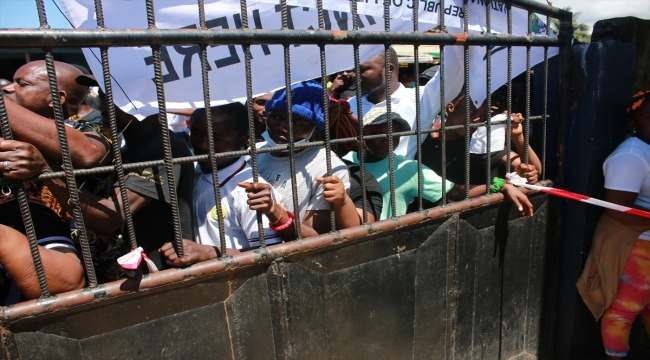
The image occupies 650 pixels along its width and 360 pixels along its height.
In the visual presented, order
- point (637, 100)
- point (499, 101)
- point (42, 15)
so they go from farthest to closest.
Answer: point (499, 101)
point (637, 100)
point (42, 15)

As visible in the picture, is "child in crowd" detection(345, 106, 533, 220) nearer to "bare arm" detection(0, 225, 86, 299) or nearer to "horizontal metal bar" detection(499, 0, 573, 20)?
"horizontal metal bar" detection(499, 0, 573, 20)

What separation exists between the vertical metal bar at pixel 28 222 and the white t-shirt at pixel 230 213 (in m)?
0.69

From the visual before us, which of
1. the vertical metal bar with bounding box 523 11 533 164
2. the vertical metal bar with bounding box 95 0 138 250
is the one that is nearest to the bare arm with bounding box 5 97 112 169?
the vertical metal bar with bounding box 95 0 138 250

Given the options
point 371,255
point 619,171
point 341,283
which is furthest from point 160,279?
point 619,171

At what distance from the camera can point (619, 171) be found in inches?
105

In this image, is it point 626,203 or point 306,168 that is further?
point 626,203

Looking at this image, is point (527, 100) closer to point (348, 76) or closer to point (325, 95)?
point (325, 95)

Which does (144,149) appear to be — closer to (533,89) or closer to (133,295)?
(133,295)

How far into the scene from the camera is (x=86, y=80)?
1.87 meters

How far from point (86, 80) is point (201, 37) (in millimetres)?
592

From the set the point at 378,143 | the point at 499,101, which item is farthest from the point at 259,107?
the point at 499,101

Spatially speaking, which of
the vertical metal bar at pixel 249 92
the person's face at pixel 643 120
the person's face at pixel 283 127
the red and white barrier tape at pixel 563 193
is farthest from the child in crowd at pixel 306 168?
the person's face at pixel 643 120

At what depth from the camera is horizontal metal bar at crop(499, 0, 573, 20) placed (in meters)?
2.49

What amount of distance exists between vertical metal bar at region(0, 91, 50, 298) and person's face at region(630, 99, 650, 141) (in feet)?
9.87
